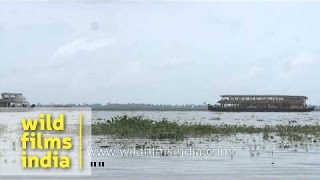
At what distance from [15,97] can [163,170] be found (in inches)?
3017

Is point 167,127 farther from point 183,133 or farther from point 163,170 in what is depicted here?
point 163,170

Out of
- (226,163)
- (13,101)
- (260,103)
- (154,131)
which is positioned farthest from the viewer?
(260,103)

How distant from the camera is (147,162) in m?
25.3

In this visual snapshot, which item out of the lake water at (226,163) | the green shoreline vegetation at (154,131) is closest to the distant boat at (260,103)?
the green shoreline vegetation at (154,131)

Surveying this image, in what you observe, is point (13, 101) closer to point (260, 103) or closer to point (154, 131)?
point (154, 131)

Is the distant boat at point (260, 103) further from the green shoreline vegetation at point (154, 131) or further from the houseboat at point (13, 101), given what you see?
the green shoreline vegetation at point (154, 131)

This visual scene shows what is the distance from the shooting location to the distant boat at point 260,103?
13812 centimetres

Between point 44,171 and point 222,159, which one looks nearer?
point 44,171

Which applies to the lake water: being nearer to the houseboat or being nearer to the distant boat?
the houseboat

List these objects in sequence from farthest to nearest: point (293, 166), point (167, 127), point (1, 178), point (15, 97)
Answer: point (15, 97) < point (167, 127) < point (293, 166) < point (1, 178)

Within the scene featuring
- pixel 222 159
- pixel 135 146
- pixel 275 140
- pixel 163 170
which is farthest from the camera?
pixel 275 140

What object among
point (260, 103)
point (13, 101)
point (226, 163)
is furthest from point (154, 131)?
point (260, 103)

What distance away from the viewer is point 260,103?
470 ft

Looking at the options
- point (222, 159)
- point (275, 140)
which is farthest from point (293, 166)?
point (275, 140)
